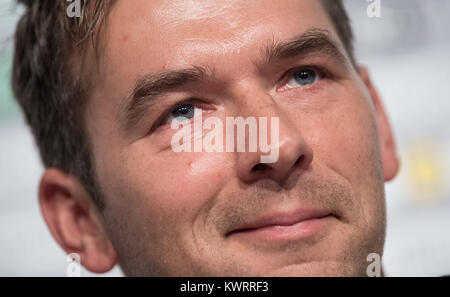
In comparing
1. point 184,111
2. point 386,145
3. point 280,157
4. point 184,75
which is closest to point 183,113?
point 184,111

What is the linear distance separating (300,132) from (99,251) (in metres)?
0.77

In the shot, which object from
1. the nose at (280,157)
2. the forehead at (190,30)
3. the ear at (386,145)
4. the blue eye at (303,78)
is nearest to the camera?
the nose at (280,157)

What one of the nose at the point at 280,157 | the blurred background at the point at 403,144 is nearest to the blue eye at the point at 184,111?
the nose at the point at 280,157

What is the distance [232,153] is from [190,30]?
352 millimetres

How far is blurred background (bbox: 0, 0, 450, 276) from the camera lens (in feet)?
9.46

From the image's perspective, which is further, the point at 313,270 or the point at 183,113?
the point at 183,113

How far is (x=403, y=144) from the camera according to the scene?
3.04 meters

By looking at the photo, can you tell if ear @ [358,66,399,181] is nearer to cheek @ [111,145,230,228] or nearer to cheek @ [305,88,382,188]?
cheek @ [305,88,382,188]

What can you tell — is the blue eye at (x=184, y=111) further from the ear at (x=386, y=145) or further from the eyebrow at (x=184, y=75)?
the ear at (x=386, y=145)

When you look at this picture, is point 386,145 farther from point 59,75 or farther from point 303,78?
point 59,75

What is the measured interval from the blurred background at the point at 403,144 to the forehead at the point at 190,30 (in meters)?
1.16

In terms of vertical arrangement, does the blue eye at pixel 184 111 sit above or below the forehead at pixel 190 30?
below

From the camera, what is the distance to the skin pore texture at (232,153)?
160 cm
